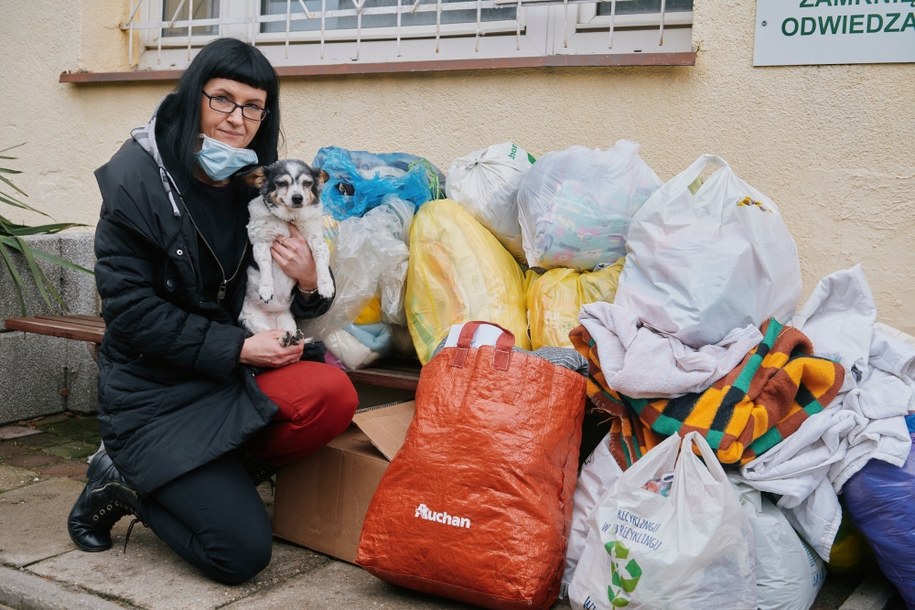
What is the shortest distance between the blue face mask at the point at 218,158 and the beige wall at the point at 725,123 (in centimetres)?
140

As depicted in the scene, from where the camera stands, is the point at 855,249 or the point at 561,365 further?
the point at 855,249

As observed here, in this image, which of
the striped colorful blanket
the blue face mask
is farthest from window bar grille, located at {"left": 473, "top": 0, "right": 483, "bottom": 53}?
the striped colorful blanket

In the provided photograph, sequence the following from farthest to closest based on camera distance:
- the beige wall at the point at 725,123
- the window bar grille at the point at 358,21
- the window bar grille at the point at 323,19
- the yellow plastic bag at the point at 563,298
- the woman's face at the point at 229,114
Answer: the window bar grille at the point at 323,19, the window bar grille at the point at 358,21, the beige wall at the point at 725,123, the yellow plastic bag at the point at 563,298, the woman's face at the point at 229,114

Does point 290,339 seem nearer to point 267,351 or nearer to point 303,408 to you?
point 267,351

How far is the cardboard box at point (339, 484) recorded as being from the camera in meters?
3.03

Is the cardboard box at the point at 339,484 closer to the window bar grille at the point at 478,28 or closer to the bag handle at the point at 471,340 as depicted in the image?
the bag handle at the point at 471,340

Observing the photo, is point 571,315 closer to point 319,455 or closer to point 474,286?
point 474,286

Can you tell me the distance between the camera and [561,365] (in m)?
2.76

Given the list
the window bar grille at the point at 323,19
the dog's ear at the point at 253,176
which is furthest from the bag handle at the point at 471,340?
the window bar grille at the point at 323,19

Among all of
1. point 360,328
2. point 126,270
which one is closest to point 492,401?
point 360,328

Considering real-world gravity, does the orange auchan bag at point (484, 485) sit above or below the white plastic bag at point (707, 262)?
below

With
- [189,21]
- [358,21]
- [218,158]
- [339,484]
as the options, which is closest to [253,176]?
[218,158]

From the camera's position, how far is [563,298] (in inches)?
125

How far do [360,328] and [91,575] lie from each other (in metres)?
1.21
